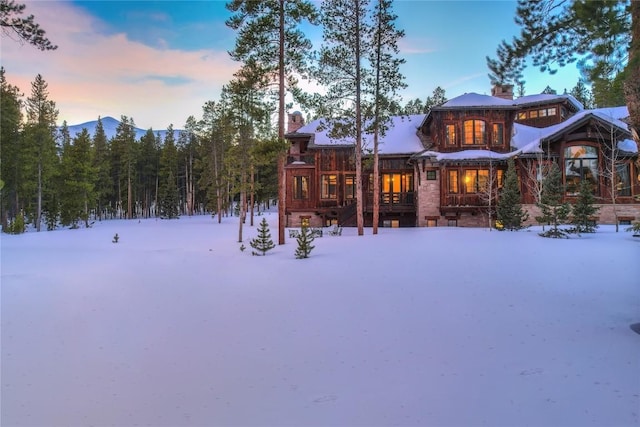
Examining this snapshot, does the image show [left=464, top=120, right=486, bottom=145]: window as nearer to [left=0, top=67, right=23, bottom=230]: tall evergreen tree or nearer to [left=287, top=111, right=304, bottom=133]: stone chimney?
[left=287, top=111, right=304, bottom=133]: stone chimney

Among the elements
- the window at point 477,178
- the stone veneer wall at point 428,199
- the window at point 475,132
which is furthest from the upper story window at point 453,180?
the window at point 475,132

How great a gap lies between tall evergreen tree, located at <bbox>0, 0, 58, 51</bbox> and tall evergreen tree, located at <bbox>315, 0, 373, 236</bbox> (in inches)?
476

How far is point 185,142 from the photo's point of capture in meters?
58.8

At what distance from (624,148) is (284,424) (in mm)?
27488

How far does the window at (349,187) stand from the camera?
87.5 ft

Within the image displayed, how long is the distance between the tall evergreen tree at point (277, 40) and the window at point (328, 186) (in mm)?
9802

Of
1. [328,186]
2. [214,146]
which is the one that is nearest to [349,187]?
[328,186]

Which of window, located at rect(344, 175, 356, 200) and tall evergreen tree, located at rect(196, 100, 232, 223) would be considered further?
tall evergreen tree, located at rect(196, 100, 232, 223)

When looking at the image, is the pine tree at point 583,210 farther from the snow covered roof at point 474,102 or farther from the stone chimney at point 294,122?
the stone chimney at point 294,122

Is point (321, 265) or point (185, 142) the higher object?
point (185, 142)

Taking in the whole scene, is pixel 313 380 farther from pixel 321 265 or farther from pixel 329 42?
pixel 329 42

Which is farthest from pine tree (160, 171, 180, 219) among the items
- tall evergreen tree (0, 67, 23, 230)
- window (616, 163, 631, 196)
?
window (616, 163, 631, 196)

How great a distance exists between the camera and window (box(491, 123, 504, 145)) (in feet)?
77.5

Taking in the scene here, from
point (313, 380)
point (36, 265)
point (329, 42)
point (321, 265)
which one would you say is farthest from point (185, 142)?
point (313, 380)
